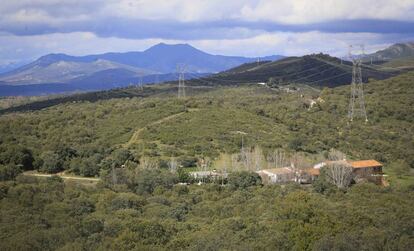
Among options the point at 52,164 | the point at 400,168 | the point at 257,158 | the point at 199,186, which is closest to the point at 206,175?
the point at 199,186

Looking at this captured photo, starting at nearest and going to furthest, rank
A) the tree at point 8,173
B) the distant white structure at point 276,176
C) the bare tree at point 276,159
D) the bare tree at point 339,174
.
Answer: the tree at point 8,173, the bare tree at point 339,174, the distant white structure at point 276,176, the bare tree at point 276,159

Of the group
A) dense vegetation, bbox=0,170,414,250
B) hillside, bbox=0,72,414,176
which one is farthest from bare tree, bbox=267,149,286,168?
dense vegetation, bbox=0,170,414,250

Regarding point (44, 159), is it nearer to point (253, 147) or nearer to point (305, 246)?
point (253, 147)

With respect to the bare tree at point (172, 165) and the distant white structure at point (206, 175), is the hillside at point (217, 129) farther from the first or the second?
the distant white structure at point (206, 175)

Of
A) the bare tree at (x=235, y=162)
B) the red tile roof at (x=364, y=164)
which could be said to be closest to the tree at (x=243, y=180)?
the bare tree at (x=235, y=162)

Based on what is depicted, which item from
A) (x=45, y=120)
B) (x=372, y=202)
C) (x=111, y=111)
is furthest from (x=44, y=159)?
(x=372, y=202)

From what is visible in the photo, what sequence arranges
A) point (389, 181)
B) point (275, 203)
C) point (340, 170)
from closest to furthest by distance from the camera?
point (275, 203) → point (340, 170) → point (389, 181)

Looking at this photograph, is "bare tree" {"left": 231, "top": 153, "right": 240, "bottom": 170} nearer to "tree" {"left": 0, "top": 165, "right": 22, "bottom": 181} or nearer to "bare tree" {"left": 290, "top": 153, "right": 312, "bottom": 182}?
"bare tree" {"left": 290, "top": 153, "right": 312, "bottom": 182}

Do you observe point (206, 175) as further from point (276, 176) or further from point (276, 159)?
point (276, 159)
